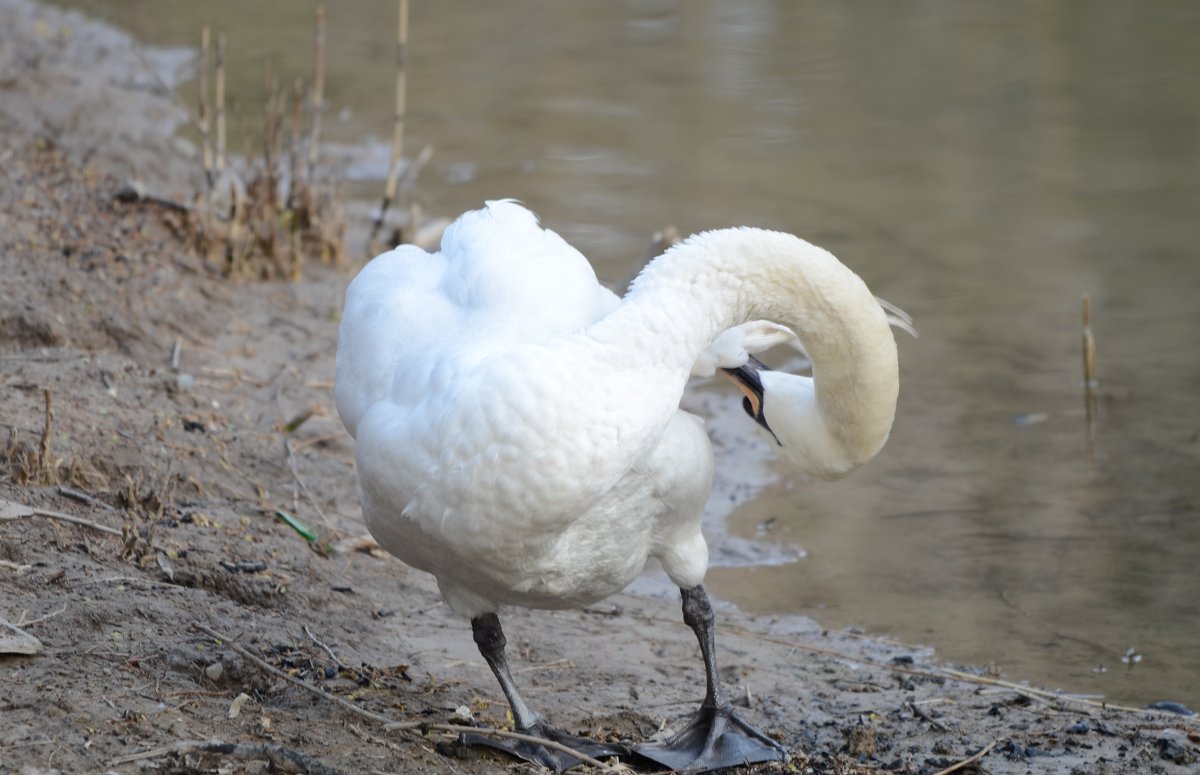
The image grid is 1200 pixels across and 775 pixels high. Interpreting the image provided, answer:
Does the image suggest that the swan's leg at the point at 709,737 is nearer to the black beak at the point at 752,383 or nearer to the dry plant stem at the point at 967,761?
the dry plant stem at the point at 967,761

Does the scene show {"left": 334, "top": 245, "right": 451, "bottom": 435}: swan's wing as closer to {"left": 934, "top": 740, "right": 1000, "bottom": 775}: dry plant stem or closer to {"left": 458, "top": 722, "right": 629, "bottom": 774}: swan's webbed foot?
{"left": 458, "top": 722, "right": 629, "bottom": 774}: swan's webbed foot

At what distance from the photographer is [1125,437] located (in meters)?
7.27

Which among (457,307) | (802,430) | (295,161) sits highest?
(457,307)

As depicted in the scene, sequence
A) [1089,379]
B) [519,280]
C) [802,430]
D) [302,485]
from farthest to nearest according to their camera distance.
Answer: [1089,379]
[302,485]
[802,430]
[519,280]

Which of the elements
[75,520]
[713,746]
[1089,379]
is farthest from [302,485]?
[1089,379]

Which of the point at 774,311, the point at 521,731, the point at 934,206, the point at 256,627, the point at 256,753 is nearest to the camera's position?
the point at 256,753

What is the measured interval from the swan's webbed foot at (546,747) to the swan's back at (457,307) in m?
0.98

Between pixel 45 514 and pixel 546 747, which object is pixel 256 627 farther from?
pixel 546 747

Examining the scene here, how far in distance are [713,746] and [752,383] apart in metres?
1.10

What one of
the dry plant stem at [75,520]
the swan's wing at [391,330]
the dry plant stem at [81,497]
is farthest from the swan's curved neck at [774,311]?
the dry plant stem at [81,497]

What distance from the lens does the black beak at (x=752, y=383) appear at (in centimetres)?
427

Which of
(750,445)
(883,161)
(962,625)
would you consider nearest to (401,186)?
(883,161)

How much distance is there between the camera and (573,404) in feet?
10.7

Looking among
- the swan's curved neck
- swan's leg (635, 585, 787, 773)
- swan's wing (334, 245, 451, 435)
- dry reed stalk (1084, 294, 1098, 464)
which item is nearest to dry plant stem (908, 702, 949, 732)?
swan's leg (635, 585, 787, 773)
